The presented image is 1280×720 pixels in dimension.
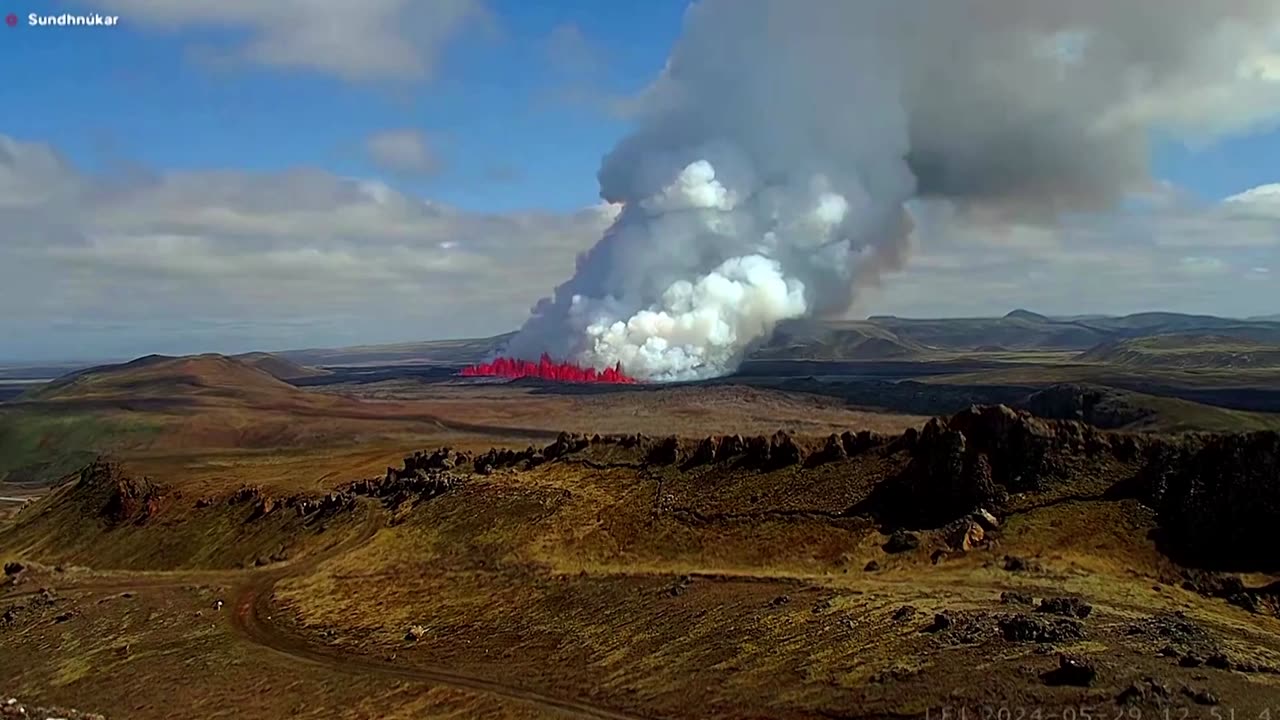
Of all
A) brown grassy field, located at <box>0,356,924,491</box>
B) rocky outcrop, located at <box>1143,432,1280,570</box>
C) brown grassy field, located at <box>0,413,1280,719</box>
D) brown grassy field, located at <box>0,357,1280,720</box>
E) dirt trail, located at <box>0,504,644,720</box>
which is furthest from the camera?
brown grassy field, located at <box>0,356,924,491</box>

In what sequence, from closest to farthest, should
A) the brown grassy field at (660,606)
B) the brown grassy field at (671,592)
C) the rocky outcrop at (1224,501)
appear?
the brown grassy field at (660,606) < the brown grassy field at (671,592) < the rocky outcrop at (1224,501)

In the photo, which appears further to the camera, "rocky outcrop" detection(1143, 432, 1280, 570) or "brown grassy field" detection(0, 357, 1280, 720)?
"rocky outcrop" detection(1143, 432, 1280, 570)

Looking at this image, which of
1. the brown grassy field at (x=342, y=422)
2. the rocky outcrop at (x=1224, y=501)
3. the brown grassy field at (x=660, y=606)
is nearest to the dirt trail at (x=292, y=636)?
the brown grassy field at (x=660, y=606)

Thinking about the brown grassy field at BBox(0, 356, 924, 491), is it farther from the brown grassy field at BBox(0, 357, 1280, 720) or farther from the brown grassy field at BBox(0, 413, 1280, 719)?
the brown grassy field at BBox(0, 413, 1280, 719)

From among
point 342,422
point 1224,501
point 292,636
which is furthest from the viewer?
point 342,422

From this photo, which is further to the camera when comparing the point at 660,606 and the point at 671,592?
the point at 671,592

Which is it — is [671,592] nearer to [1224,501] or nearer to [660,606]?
[660,606]


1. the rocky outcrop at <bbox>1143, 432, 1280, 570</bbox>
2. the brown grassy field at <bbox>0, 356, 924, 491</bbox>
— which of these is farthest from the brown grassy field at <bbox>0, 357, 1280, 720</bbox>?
the brown grassy field at <bbox>0, 356, 924, 491</bbox>

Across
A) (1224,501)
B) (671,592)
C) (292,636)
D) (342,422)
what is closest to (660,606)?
(671,592)

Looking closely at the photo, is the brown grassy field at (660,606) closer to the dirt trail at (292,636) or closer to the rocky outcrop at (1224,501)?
the dirt trail at (292,636)

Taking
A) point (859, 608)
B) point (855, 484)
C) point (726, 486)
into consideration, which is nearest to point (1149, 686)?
point (859, 608)

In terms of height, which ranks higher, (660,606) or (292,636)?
(660,606)
